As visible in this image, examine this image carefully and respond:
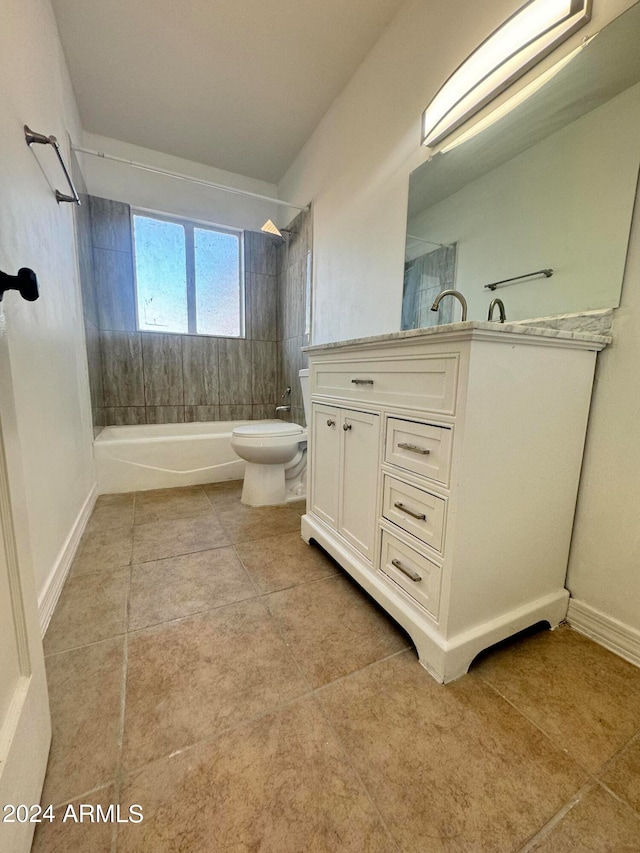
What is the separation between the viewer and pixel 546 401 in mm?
930

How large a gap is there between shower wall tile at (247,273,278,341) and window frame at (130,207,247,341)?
2.2 inches

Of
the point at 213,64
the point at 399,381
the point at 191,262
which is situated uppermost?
the point at 213,64

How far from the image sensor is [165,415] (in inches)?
119

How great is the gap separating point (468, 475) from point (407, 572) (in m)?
0.37

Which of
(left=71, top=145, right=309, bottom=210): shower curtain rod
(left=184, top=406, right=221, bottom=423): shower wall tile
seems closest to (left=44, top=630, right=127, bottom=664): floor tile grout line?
(left=184, top=406, right=221, bottom=423): shower wall tile

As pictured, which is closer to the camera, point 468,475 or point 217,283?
point 468,475

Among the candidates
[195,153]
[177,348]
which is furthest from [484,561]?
[195,153]

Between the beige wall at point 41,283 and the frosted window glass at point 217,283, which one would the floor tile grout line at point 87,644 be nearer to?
the beige wall at point 41,283

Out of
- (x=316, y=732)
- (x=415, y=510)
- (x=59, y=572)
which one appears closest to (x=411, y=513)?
(x=415, y=510)

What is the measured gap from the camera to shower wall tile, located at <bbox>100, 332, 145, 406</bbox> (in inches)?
109

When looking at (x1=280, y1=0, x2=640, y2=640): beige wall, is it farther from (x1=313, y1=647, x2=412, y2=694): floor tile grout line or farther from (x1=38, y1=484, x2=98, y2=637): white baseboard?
(x1=38, y1=484, x2=98, y2=637): white baseboard

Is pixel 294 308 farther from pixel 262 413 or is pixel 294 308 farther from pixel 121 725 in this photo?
pixel 121 725

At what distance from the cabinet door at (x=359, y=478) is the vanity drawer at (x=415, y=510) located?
72mm

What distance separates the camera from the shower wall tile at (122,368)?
9.09ft
